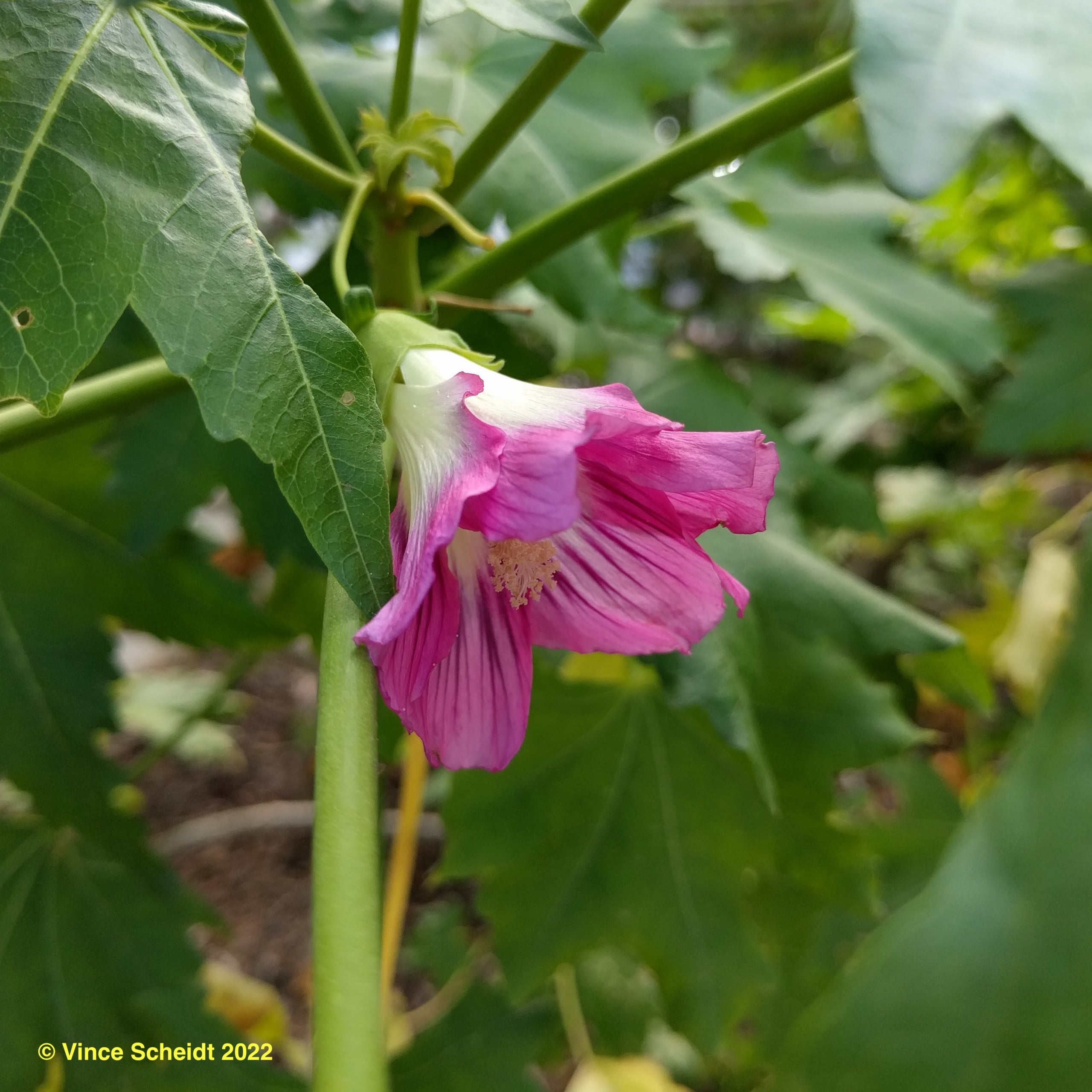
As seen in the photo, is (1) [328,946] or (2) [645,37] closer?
(1) [328,946]

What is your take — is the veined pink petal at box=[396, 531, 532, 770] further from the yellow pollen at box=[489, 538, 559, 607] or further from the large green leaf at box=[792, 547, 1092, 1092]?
the large green leaf at box=[792, 547, 1092, 1092]

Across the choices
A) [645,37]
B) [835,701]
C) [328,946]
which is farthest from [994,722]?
[328,946]

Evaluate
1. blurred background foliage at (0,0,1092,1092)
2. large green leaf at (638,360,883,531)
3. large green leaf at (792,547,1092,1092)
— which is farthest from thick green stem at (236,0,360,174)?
large green leaf at (792,547,1092,1092)

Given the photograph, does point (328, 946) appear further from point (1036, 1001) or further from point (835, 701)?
point (835, 701)

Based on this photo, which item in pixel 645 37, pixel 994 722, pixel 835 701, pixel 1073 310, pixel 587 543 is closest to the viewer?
pixel 587 543

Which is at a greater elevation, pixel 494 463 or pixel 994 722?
pixel 494 463

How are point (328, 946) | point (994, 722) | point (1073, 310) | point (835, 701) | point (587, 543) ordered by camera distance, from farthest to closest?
point (994, 722) < point (1073, 310) < point (835, 701) < point (587, 543) < point (328, 946)
